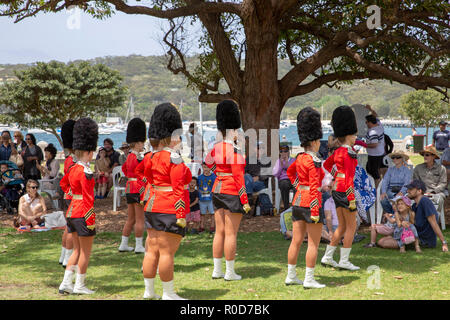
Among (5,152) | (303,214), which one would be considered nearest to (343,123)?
(303,214)

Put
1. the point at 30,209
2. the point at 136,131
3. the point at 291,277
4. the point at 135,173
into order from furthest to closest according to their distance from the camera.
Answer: the point at 30,209 < the point at 136,131 < the point at 135,173 < the point at 291,277

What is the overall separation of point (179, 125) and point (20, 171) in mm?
8573

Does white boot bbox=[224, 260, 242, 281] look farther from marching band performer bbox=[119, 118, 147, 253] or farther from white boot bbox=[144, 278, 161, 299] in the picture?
marching band performer bbox=[119, 118, 147, 253]

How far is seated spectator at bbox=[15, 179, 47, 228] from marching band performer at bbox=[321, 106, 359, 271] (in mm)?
6444

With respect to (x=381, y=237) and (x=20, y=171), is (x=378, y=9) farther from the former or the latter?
(x=20, y=171)

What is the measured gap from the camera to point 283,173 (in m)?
11.0

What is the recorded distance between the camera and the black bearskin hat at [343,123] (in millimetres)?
6742

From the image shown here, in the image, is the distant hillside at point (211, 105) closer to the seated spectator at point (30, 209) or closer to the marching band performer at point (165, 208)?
the seated spectator at point (30, 209)

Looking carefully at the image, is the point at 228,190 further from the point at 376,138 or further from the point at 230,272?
the point at 376,138

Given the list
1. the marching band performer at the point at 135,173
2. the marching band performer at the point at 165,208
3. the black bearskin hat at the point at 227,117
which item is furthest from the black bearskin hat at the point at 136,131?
the marching band performer at the point at 165,208

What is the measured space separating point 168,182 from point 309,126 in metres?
2.01

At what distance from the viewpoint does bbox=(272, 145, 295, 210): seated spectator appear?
433 inches

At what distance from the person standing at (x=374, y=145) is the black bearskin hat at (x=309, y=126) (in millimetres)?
4646

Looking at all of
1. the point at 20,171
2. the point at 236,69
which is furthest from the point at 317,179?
the point at 20,171
